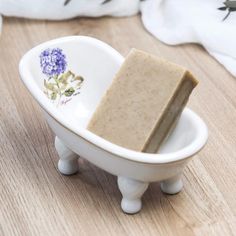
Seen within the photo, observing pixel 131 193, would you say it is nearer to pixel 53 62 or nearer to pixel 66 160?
pixel 66 160

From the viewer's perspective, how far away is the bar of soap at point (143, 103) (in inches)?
35.7

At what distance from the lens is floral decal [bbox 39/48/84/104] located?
1.04m

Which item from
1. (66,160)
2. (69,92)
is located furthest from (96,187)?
(69,92)

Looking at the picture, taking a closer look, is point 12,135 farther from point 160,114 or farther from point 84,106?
point 160,114

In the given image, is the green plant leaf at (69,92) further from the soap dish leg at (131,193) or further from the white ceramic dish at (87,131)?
the soap dish leg at (131,193)

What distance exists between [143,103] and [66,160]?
0.17 meters

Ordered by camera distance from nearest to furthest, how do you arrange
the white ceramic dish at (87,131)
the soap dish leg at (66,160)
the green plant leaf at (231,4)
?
the white ceramic dish at (87,131) → the soap dish leg at (66,160) → the green plant leaf at (231,4)

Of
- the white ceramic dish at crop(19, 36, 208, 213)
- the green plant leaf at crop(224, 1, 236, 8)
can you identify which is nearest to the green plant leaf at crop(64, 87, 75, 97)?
the white ceramic dish at crop(19, 36, 208, 213)

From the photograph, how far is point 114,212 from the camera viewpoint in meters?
0.95

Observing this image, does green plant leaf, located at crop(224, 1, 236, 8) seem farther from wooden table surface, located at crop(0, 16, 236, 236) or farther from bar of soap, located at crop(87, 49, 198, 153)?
bar of soap, located at crop(87, 49, 198, 153)

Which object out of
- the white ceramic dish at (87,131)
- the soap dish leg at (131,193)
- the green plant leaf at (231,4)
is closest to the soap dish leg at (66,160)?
the white ceramic dish at (87,131)

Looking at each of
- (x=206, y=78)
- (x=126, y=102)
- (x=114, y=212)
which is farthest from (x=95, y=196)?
(x=206, y=78)

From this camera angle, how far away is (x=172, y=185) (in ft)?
3.20

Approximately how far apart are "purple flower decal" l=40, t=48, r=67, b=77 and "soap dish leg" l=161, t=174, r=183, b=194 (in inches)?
9.9
